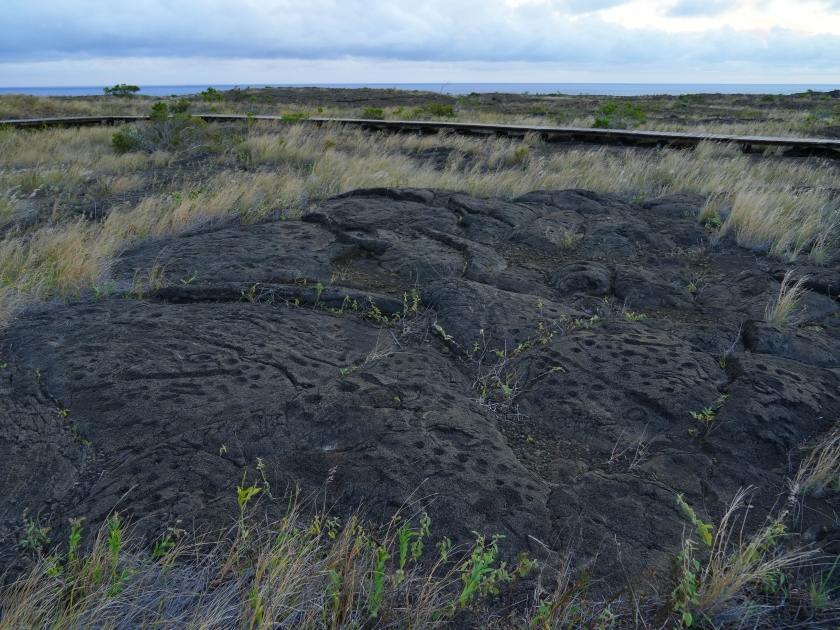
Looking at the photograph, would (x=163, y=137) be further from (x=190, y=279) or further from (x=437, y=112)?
(x=437, y=112)

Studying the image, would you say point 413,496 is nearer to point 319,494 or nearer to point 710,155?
point 319,494

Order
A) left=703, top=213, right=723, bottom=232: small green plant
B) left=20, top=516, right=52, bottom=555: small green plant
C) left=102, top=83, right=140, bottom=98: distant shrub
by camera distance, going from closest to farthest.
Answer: left=20, top=516, right=52, bottom=555: small green plant
left=703, top=213, right=723, bottom=232: small green plant
left=102, top=83, right=140, bottom=98: distant shrub

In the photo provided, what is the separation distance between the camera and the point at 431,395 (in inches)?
→ 109

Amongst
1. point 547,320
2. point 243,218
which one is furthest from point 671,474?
point 243,218

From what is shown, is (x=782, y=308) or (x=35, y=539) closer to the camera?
(x=35, y=539)

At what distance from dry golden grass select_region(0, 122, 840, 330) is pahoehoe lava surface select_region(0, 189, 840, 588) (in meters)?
0.65

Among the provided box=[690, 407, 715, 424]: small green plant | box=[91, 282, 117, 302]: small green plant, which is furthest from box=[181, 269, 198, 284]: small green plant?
box=[690, 407, 715, 424]: small green plant

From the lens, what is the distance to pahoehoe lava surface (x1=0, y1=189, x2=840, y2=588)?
218cm

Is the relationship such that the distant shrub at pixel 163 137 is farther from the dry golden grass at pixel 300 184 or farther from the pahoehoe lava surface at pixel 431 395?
the pahoehoe lava surface at pixel 431 395

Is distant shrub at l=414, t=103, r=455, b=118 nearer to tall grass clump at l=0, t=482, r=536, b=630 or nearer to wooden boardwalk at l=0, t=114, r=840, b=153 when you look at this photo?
wooden boardwalk at l=0, t=114, r=840, b=153

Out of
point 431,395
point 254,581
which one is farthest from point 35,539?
point 431,395

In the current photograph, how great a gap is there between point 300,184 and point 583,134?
938 centimetres

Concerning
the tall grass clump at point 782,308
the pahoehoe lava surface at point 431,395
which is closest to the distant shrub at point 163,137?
the pahoehoe lava surface at point 431,395

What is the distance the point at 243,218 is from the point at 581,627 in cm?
486
